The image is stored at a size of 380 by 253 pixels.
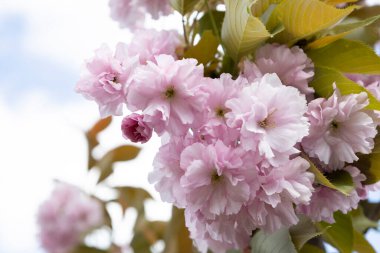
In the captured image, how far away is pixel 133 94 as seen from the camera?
47cm

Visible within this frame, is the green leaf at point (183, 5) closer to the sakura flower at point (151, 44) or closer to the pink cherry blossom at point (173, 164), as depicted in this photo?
the sakura flower at point (151, 44)

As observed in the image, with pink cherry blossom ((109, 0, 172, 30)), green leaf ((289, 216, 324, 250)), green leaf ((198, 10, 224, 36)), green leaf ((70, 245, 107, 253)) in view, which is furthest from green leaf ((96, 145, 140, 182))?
green leaf ((289, 216, 324, 250))

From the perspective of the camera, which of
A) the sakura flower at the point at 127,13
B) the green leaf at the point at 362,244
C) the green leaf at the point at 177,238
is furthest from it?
the green leaf at the point at 177,238

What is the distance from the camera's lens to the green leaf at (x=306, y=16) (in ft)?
1.69

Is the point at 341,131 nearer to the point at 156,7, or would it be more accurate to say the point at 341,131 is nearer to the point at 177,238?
the point at 156,7

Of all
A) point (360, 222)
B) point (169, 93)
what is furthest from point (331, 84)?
point (360, 222)

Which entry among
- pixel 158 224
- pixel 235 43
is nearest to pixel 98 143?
pixel 158 224

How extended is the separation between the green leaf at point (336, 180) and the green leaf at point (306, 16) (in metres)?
0.12

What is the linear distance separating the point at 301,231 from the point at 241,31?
20 cm

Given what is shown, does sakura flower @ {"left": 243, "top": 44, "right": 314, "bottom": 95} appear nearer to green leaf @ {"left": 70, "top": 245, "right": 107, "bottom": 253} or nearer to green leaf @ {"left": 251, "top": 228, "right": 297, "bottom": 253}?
green leaf @ {"left": 251, "top": 228, "right": 297, "bottom": 253}

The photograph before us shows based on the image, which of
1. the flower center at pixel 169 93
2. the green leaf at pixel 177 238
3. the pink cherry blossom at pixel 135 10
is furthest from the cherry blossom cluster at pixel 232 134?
the green leaf at pixel 177 238

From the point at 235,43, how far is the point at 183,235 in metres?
0.50

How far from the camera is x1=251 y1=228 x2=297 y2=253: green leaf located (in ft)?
1.75

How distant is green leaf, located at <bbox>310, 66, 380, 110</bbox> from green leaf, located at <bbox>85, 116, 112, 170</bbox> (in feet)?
2.20
